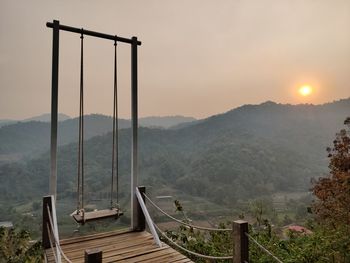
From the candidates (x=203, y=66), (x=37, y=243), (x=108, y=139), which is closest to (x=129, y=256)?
(x=37, y=243)

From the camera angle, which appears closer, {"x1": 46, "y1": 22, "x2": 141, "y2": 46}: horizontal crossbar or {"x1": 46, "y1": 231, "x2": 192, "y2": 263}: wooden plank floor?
{"x1": 46, "y1": 231, "x2": 192, "y2": 263}: wooden plank floor

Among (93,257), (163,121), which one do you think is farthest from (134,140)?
(163,121)

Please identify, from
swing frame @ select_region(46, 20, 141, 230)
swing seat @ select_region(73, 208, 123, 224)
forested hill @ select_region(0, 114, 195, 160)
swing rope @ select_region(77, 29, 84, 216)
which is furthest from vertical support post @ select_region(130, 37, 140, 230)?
forested hill @ select_region(0, 114, 195, 160)

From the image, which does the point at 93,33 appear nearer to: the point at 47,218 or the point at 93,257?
the point at 47,218

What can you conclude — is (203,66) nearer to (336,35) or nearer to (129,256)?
(336,35)

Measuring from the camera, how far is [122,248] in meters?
2.37

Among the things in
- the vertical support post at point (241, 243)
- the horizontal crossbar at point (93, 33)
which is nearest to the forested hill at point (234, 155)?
the horizontal crossbar at point (93, 33)

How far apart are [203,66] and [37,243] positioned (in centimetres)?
795

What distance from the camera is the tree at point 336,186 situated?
187 inches

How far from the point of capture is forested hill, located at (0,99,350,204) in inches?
537

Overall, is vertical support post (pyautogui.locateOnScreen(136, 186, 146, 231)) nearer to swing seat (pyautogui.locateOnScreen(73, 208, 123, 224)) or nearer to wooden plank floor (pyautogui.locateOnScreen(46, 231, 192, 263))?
wooden plank floor (pyautogui.locateOnScreen(46, 231, 192, 263))

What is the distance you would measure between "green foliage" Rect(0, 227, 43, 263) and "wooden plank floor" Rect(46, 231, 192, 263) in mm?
958

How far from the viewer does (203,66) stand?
31.5ft

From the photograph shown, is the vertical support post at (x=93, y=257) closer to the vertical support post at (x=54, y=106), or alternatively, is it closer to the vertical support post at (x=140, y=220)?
the vertical support post at (x=54, y=106)
